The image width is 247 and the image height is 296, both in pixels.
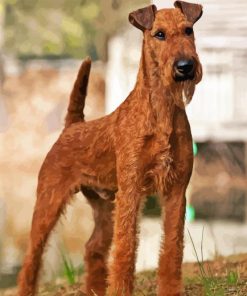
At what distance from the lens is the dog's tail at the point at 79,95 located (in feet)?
12.8

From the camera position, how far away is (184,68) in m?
3.01

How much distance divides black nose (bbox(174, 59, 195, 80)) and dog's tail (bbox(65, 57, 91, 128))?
965mm

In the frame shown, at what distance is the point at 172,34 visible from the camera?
316 cm

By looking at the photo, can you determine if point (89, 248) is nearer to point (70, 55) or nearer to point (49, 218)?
point (49, 218)

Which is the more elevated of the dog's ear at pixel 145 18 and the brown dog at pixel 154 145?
the dog's ear at pixel 145 18

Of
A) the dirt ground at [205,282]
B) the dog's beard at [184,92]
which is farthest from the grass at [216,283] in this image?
the dog's beard at [184,92]

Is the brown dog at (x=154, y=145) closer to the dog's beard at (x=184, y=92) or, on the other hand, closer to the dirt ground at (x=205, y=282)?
the dog's beard at (x=184, y=92)

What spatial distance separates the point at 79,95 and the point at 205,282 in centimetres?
121

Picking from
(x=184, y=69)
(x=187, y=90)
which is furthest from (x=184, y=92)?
(x=184, y=69)

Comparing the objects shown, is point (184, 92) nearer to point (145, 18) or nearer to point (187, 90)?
point (187, 90)

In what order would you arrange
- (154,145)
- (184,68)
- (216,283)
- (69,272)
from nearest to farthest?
(184,68)
(154,145)
(216,283)
(69,272)

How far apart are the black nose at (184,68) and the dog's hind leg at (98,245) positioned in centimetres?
111

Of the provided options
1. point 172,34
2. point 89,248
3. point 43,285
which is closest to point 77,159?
point 89,248

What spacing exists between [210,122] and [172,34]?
417cm
